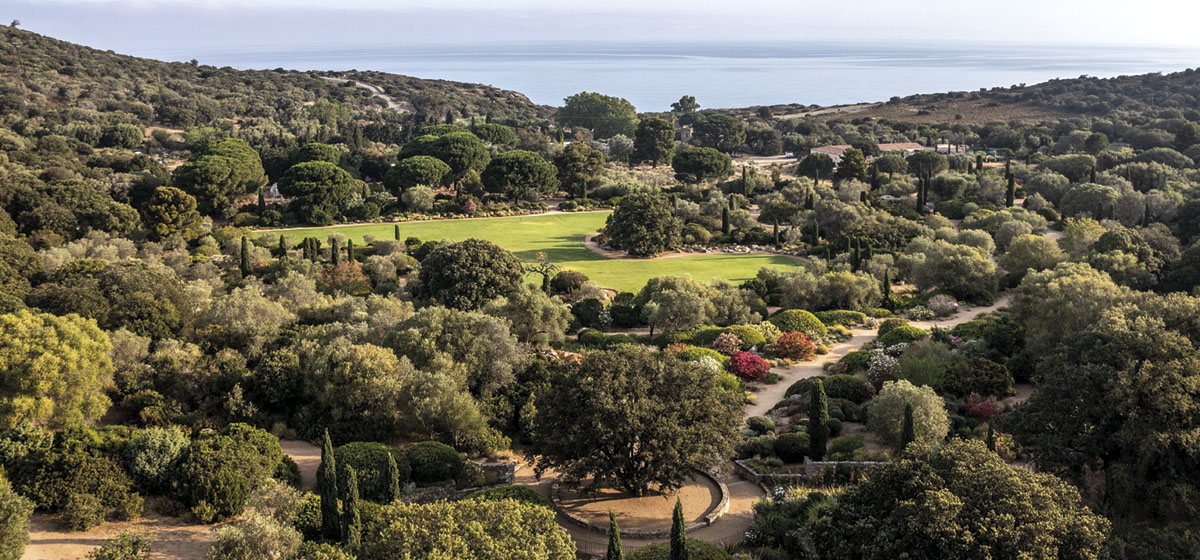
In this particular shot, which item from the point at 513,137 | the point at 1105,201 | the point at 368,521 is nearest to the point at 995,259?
the point at 1105,201

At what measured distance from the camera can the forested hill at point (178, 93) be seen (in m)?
97.0

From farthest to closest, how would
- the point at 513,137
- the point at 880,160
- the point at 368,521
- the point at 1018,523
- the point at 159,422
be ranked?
the point at 513,137 < the point at 880,160 < the point at 159,422 < the point at 368,521 < the point at 1018,523

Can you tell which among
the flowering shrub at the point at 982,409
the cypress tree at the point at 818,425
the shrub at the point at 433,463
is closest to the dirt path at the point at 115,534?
the shrub at the point at 433,463

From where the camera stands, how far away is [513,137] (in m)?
102

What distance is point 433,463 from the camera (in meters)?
24.1

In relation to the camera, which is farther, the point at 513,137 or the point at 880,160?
the point at 513,137

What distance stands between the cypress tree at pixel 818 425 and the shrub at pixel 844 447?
1.27ft

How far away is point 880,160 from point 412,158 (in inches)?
1722

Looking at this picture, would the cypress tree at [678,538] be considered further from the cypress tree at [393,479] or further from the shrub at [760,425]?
the shrub at [760,425]

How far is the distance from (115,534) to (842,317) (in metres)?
31.1

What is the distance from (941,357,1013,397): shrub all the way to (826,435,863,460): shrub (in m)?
5.54

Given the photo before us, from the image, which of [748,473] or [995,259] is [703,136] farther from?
[748,473]

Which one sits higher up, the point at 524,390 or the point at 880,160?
the point at 880,160

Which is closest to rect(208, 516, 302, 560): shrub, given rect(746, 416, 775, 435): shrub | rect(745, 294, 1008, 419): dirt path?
rect(746, 416, 775, 435): shrub
